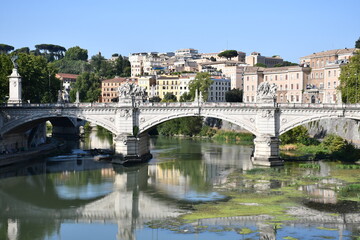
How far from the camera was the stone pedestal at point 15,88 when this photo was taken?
145 ft

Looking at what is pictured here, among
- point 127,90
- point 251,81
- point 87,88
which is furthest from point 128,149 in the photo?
point 87,88

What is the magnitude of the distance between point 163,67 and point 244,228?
10170 centimetres

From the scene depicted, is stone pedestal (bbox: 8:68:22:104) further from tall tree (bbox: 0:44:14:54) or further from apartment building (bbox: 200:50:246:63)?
tall tree (bbox: 0:44:14:54)

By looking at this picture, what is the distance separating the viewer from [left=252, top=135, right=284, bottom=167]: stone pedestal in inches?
1580

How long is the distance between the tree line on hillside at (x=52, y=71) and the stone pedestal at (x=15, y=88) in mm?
790

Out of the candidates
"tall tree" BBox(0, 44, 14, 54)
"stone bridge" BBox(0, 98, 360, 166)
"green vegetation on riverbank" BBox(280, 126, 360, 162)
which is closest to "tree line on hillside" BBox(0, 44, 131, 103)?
"tall tree" BBox(0, 44, 14, 54)

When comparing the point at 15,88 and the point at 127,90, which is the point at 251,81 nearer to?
the point at 127,90

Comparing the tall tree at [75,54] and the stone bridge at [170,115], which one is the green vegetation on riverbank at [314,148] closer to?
the stone bridge at [170,115]

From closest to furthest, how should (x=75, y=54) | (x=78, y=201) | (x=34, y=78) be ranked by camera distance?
(x=78, y=201) → (x=34, y=78) → (x=75, y=54)

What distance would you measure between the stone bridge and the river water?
1857 mm

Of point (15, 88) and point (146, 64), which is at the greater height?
point (146, 64)

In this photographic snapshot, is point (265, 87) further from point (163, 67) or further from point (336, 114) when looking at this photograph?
point (163, 67)

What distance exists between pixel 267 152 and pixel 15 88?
66.9 ft

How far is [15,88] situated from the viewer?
44.7 meters
